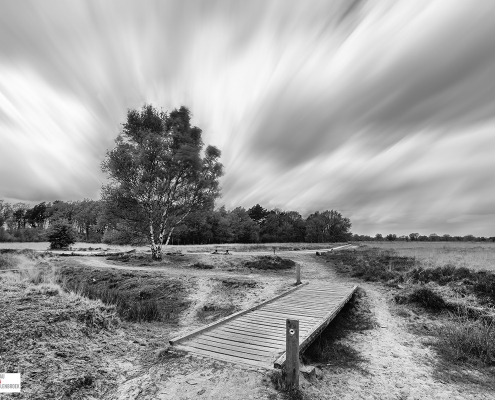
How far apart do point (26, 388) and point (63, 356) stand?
4.07ft

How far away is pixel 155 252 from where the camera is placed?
87.5 feet

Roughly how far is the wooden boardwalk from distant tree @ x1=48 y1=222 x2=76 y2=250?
42.5 metres

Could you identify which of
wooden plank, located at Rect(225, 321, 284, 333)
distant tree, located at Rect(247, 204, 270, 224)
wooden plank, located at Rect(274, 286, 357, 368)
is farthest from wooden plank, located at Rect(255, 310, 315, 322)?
distant tree, located at Rect(247, 204, 270, 224)

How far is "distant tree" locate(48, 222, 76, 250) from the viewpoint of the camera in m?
42.2

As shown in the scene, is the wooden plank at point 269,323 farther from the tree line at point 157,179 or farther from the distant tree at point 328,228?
the distant tree at point 328,228

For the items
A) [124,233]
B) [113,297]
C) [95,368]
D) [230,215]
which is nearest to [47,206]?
[230,215]

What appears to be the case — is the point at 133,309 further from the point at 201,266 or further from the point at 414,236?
the point at 414,236

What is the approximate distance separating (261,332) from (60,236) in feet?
147

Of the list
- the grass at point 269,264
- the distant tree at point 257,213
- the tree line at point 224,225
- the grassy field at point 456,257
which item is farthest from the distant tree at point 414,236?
the grass at point 269,264

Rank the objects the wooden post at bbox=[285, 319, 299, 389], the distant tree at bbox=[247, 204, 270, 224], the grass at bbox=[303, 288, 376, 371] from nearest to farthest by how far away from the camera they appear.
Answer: the wooden post at bbox=[285, 319, 299, 389]
the grass at bbox=[303, 288, 376, 371]
the distant tree at bbox=[247, 204, 270, 224]

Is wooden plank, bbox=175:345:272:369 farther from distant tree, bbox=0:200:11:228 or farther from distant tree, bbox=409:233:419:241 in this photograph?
distant tree, bbox=409:233:419:241

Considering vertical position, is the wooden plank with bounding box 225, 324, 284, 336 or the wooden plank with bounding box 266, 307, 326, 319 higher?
the wooden plank with bounding box 266, 307, 326, 319

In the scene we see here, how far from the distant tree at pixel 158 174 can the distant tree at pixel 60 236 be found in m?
23.6

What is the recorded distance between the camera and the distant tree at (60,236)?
138ft
